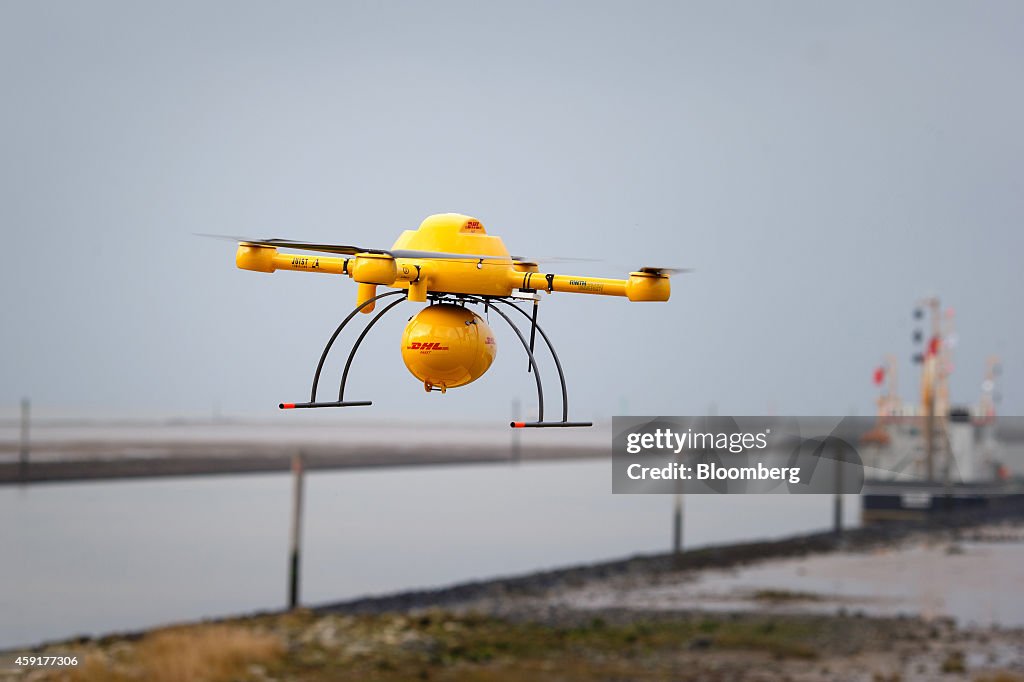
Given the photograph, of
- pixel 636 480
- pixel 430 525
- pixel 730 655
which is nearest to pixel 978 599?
pixel 730 655

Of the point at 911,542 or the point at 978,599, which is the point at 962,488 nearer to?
the point at 911,542

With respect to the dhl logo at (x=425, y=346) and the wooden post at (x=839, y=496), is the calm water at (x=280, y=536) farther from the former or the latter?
the dhl logo at (x=425, y=346)

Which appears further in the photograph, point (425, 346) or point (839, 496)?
point (839, 496)

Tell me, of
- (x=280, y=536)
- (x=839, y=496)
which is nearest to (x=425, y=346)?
(x=839, y=496)

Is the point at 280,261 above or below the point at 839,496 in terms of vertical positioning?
above

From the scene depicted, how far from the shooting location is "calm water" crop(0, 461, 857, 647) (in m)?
41.8

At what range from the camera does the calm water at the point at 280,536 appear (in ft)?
137

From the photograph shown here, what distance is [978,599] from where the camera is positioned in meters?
38.4

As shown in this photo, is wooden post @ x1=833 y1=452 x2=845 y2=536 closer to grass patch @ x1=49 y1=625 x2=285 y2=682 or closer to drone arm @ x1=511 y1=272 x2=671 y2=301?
grass patch @ x1=49 y1=625 x2=285 y2=682

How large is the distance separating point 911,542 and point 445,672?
33.8 metres

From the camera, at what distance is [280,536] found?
2451 inches

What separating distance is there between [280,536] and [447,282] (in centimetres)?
5880

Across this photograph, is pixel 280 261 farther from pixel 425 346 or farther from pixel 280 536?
pixel 280 536

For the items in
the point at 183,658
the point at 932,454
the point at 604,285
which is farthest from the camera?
the point at 932,454
